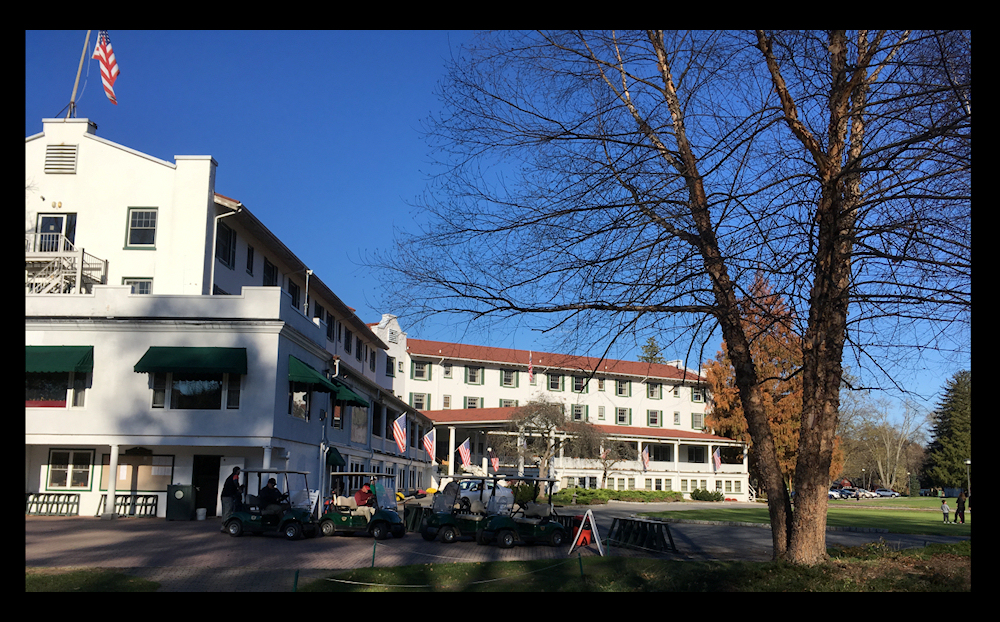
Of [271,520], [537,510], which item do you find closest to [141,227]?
[271,520]

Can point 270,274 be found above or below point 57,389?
above

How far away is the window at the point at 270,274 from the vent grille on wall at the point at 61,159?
788 centimetres

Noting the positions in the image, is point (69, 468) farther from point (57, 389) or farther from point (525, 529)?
point (525, 529)

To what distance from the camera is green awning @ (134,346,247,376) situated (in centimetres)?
2462

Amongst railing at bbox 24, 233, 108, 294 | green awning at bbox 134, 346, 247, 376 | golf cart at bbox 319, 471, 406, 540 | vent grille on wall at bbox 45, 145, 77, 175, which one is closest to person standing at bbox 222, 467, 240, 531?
golf cart at bbox 319, 471, 406, 540

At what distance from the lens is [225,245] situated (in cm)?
2988

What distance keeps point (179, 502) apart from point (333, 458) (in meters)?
7.68

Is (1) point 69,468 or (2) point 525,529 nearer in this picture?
(2) point 525,529

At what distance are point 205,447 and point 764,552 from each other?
17565mm

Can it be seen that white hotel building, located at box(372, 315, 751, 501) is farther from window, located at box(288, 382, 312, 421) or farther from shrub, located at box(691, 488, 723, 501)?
window, located at box(288, 382, 312, 421)

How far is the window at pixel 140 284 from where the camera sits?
28.3m

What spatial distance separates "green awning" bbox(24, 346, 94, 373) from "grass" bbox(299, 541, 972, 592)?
1560 centimetres

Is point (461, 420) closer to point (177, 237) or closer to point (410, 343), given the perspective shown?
point (410, 343)
